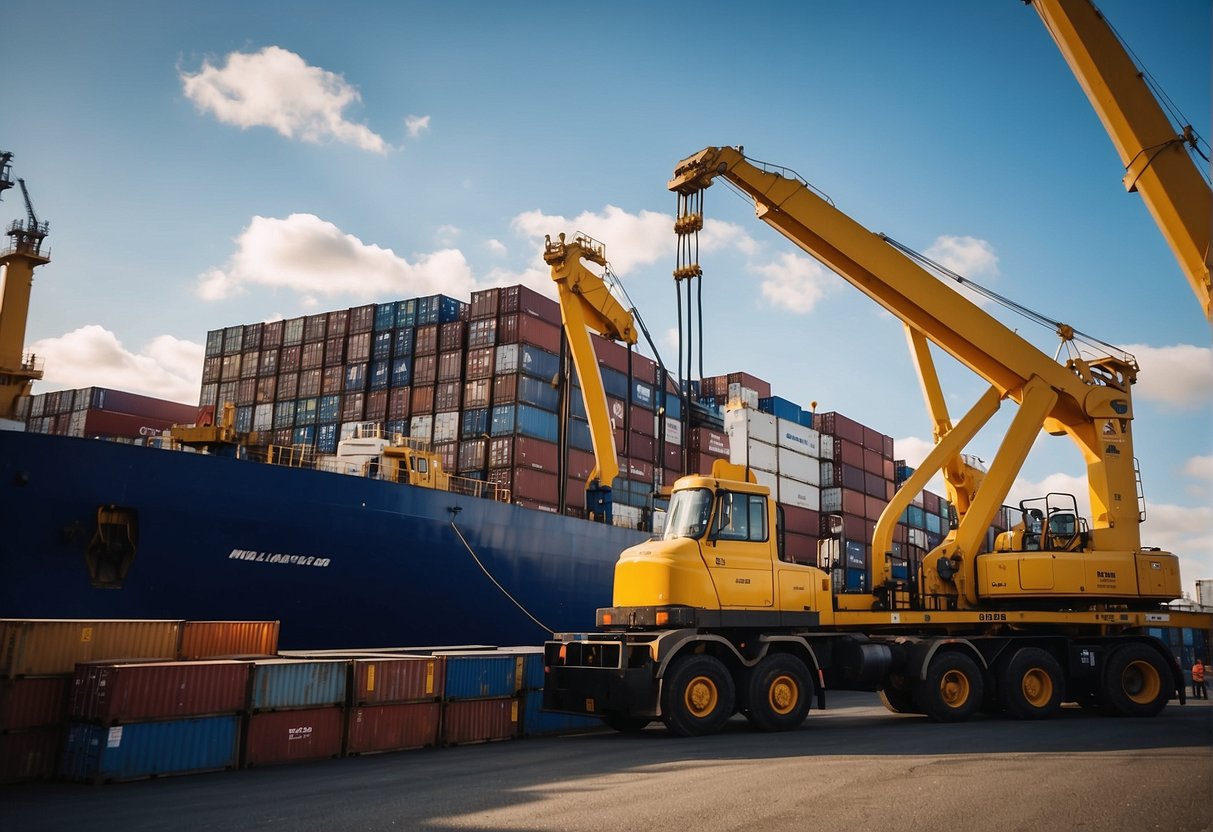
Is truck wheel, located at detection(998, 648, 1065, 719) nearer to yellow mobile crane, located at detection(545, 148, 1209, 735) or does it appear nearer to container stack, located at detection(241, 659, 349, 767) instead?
yellow mobile crane, located at detection(545, 148, 1209, 735)

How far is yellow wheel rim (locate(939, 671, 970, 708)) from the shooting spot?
1479 centimetres

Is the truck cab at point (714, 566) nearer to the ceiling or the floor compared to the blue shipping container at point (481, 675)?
nearer to the ceiling

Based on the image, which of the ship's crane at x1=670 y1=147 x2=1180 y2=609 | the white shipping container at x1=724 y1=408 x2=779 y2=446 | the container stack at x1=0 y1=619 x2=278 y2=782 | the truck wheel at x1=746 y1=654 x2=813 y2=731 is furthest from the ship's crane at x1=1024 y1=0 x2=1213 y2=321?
the white shipping container at x1=724 y1=408 x2=779 y2=446

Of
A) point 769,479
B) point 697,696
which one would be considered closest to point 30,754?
point 697,696

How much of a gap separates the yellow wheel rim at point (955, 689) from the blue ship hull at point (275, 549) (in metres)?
11.3

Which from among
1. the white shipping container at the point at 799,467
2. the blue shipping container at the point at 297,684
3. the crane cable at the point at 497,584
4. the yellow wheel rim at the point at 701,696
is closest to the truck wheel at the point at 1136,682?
the yellow wheel rim at the point at 701,696

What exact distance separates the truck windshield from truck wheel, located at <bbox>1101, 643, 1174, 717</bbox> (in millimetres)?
8988

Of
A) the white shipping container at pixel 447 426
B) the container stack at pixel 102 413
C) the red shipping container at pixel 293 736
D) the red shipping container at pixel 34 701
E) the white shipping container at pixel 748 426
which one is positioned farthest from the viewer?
the white shipping container at pixel 748 426

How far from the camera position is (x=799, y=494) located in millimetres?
40312

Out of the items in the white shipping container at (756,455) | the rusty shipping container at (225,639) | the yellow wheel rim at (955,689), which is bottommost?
the yellow wheel rim at (955,689)

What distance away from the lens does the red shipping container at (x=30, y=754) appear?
969cm

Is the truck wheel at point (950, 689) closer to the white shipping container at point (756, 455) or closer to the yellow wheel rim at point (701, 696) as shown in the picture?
the yellow wheel rim at point (701, 696)

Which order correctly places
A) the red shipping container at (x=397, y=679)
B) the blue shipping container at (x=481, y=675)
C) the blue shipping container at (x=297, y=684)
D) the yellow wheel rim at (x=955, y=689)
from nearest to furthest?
the blue shipping container at (x=297, y=684), the red shipping container at (x=397, y=679), the blue shipping container at (x=481, y=675), the yellow wheel rim at (x=955, y=689)

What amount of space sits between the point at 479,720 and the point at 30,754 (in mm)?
6085
